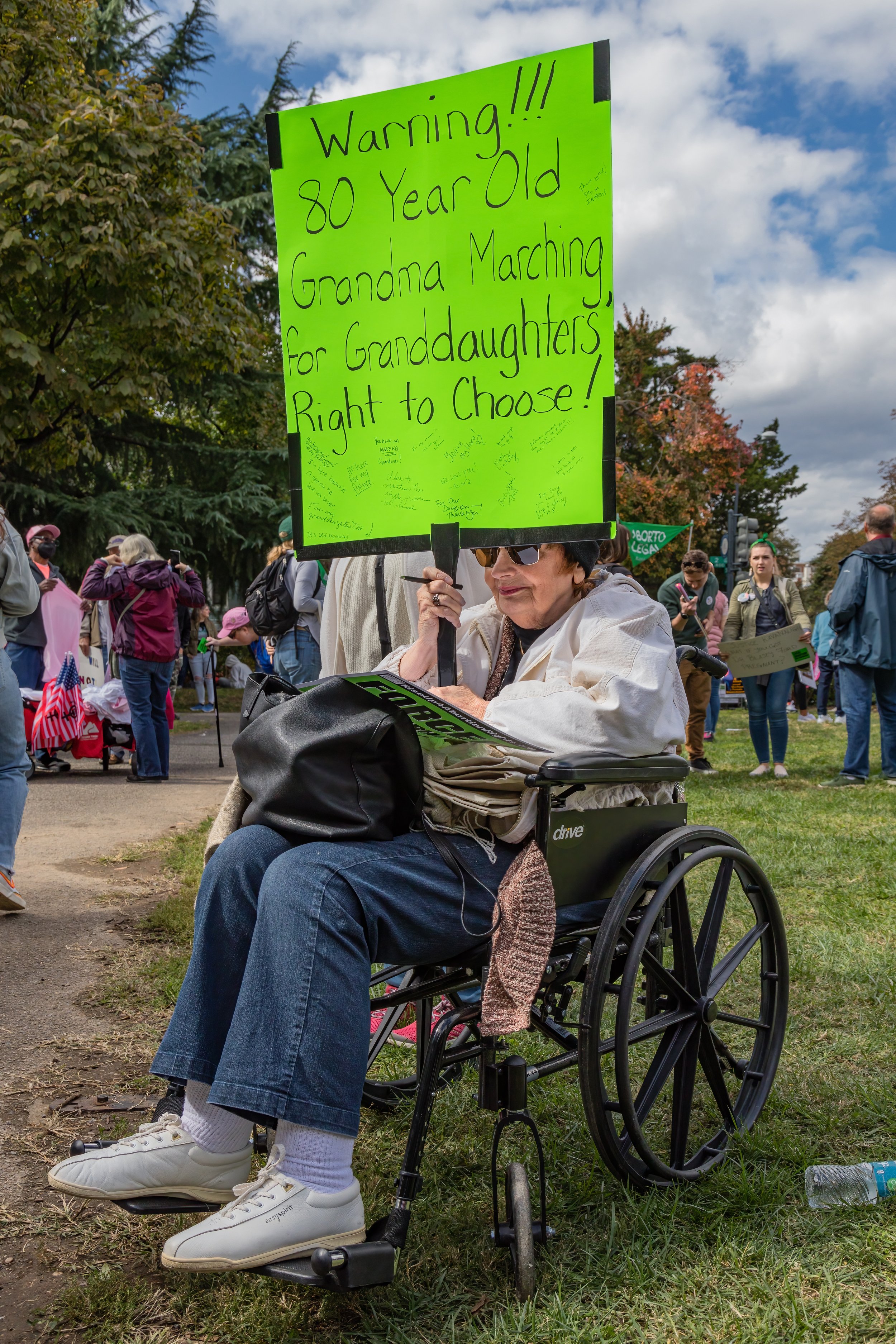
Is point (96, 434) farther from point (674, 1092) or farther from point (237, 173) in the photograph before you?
point (674, 1092)

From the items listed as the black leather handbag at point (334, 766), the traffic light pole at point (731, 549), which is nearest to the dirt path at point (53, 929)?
the black leather handbag at point (334, 766)

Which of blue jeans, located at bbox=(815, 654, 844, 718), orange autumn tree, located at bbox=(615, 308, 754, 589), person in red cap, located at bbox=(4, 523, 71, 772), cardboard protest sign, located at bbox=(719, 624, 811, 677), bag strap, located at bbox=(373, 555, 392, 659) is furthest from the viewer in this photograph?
orange autumn tree, located at bbox=(615, 308, 754, 589)

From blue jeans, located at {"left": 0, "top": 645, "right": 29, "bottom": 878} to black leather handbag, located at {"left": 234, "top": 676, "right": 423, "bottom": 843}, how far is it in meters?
A: 2.71

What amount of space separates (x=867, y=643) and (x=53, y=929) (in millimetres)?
6364

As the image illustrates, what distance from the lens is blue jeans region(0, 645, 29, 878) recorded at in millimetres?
4457

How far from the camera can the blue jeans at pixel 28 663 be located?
9273 millimetres

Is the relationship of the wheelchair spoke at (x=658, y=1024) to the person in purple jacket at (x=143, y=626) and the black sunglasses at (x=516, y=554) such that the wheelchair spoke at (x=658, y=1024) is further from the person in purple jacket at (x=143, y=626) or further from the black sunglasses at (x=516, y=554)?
the person in purple jacket at (x=143, y=626)

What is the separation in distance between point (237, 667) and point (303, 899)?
14207mm

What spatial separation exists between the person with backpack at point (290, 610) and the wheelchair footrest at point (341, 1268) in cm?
445

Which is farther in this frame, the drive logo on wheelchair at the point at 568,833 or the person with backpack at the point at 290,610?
the person with backpack at the point at 290,610

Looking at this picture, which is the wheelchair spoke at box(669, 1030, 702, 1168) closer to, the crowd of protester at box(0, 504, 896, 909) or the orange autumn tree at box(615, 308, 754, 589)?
the crowd of protester at box(0, 504, 896, 909)

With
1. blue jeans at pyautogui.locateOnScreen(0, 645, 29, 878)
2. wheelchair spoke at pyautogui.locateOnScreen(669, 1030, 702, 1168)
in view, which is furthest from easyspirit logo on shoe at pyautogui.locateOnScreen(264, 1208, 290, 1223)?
blue jeans at pyautogui.locateOnScreen(0, 645, 29, 878)

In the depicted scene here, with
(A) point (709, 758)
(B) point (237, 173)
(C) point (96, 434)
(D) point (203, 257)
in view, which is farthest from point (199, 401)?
(A) point (709, 758)

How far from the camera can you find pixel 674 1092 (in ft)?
8.04
